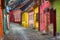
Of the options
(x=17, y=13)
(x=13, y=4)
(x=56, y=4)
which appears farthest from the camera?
(x=13, y=4)

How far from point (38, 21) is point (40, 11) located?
1792 millimetres

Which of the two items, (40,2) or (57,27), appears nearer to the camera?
(57,27)

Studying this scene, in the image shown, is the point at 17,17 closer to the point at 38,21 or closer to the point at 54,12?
the point at 38,21

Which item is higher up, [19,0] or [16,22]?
[19,0]

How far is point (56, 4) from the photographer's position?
900 inches

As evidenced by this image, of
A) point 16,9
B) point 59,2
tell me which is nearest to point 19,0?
point 16,9

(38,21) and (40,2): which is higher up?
(40,2)

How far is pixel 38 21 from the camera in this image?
32.4 meters

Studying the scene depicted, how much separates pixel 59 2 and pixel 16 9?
128 feet

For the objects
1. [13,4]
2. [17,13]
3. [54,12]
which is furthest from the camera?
[13,4]

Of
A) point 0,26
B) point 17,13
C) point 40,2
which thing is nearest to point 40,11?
point 40,2

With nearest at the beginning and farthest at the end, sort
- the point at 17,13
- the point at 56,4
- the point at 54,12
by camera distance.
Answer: the point at 54,12
the point at 56,4
the point at 17,13

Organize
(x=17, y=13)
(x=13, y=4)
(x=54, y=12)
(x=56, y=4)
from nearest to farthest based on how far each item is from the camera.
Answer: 1. (x=54, y=12)
2. (x=56, y=4)
3. (x=17, y=13)
4. (x=13, y=4)

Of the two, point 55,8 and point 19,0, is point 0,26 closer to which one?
point 55,8
